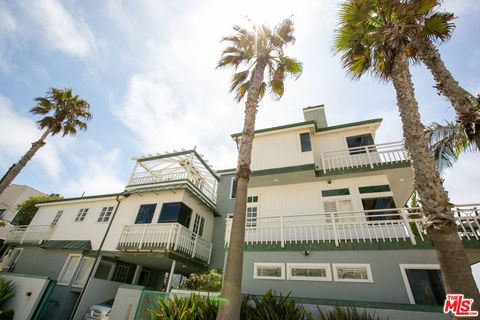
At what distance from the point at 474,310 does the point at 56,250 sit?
2257 centimetres

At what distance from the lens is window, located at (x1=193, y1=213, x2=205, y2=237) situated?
1584cm

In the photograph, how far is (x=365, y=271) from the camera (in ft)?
27.5

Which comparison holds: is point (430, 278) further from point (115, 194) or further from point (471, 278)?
point (115, 194)

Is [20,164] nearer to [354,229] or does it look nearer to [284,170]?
[284,170]

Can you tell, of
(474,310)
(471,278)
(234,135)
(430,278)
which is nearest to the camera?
(474,310)

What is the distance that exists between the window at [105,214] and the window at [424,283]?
18.3m

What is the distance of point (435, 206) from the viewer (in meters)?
4.39

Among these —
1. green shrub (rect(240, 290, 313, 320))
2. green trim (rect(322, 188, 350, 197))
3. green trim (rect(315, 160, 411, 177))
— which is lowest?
green shrub (rect(240, 290, 313, 320))

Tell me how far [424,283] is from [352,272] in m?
2.32

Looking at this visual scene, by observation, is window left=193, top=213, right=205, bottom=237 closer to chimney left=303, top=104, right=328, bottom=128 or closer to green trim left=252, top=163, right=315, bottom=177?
green trim left=252, top=163, right=315, bottom=177

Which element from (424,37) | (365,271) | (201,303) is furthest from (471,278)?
(424,37)

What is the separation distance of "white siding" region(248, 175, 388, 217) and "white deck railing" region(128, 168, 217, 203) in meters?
4.95

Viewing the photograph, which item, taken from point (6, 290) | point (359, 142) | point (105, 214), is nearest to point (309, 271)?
point (359, 142)

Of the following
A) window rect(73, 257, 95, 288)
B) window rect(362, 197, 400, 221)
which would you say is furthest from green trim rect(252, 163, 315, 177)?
window rect(73, 257, 95, 288)
